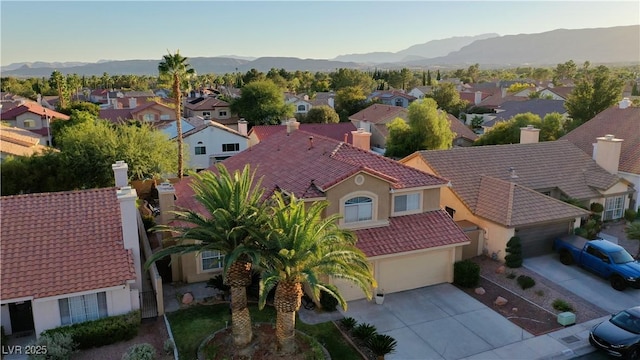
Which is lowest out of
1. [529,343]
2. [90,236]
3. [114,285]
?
[529,343]

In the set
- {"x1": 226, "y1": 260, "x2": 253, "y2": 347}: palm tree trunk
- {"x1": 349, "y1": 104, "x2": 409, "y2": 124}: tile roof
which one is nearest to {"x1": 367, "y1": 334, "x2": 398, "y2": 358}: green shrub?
{"x1": 226, "y1": 260, "x2": 253, "y2": 347}: palm tree trunk

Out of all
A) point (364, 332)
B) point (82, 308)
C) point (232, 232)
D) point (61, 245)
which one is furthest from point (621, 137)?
point (61, 245)

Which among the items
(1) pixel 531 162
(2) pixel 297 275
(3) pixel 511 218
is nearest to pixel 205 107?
(1) pixel 531 162

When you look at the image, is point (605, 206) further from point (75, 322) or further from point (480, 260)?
point (75, 322)

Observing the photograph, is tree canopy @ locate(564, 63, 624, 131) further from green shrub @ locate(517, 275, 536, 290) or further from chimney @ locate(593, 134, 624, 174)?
green shrub @ locate(517, 275, 536, 290)

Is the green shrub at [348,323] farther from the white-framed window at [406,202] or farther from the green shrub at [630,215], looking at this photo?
the green shrub at [630,215]

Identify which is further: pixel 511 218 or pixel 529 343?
pixel 511 218

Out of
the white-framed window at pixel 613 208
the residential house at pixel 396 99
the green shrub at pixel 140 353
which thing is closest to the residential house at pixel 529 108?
the residential house at pixel 396 99
